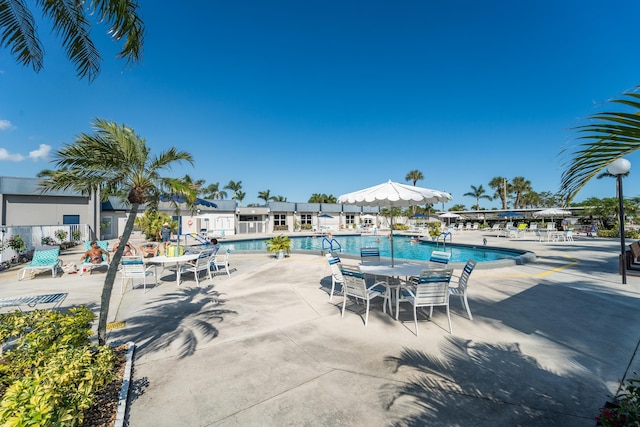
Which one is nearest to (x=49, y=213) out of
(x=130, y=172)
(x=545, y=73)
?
(x=130, y=172)

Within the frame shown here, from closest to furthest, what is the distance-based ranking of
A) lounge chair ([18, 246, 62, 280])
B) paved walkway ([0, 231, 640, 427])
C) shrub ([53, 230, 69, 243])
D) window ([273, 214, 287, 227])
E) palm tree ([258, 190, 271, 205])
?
paved walkway ([0, 231, 640, 427]) < lounge chair ([18, 246, 62, 280]) < shrub ([53, 230, 69, 243]) < window ([273, 214, 287, 227]) < palm tree ([258, 190, 271, 205])

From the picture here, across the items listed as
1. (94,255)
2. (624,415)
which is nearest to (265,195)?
(94,255)

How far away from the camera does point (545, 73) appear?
13.5m

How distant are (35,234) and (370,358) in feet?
59.2

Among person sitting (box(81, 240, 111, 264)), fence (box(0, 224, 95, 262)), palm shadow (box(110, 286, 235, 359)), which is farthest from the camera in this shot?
fence (box(0, 224, 95, 262))

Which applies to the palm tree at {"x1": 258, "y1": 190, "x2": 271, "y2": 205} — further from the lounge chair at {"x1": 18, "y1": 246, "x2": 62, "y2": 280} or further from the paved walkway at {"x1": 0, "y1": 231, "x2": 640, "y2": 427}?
the paved walkway at {"x1": 0, "y1": 231, "x2": 640, "y2": 427}

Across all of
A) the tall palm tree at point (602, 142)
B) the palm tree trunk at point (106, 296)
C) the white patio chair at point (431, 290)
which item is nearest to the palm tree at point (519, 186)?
the white patio chair at point (431, 290)

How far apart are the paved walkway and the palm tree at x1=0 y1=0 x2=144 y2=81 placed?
4.00 m

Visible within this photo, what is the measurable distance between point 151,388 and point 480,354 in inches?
145

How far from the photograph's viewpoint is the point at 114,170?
381cm

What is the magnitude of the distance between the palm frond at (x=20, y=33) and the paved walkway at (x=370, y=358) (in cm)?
401

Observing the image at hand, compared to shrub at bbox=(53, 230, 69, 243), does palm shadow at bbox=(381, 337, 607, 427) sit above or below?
below

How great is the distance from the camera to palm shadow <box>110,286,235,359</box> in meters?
3.63

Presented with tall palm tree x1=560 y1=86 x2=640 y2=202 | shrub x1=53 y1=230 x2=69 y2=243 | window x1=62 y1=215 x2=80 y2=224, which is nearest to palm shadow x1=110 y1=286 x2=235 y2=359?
tall palm tree x1=560 y1=86 x2=640 y2=202
